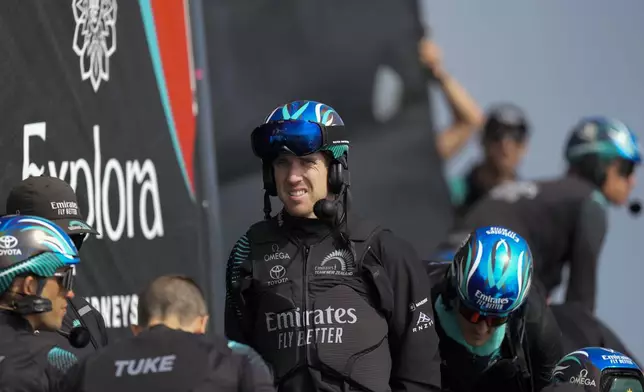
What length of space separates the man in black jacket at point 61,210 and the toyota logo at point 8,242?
728mm

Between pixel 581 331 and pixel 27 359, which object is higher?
pixel 27 359

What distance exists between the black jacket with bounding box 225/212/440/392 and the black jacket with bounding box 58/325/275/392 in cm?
82

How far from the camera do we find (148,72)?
861 cm

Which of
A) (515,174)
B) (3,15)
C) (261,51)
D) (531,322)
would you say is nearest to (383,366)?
(531,322)

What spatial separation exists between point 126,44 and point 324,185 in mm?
2193

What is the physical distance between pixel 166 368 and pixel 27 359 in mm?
695

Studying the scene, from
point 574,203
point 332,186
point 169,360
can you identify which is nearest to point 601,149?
point 574,203

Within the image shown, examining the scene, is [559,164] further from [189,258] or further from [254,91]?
[189,258]

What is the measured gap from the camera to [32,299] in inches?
236

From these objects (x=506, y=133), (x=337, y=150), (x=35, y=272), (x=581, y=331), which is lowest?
(x=581, y=331)

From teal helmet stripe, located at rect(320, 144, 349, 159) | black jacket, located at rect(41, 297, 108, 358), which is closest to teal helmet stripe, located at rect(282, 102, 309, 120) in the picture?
teal helmet stripe, located at rect(320, 144, 349, 159)

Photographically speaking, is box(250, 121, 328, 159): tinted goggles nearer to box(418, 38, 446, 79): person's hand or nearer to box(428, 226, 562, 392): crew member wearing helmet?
box(428, 226, 562, 392): crew member wearing helmet

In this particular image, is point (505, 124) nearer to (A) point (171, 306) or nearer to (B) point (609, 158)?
(B) point (609, 158)

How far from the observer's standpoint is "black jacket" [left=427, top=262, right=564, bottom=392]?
7.13m
